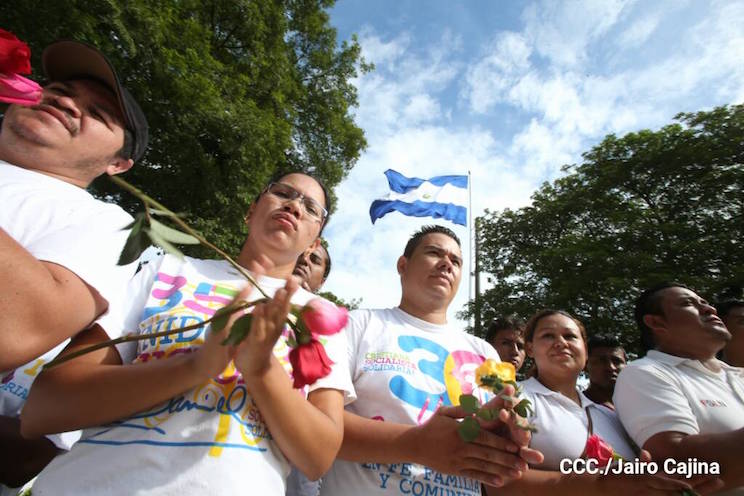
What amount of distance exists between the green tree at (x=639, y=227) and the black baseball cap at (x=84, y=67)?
39.6 ft

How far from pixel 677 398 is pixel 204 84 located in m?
7.34

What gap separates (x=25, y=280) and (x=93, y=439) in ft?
1.61

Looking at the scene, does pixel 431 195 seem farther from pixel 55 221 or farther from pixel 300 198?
pixel 55 221

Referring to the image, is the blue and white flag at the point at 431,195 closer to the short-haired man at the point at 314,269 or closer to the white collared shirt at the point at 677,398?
the short-haired man at the point at 314,269

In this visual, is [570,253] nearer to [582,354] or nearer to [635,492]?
[582,354]

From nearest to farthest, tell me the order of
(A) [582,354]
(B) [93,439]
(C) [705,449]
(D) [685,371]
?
(B) [93,439]
(C) [705,449]
(D) [685,371]
(A) [582,354]

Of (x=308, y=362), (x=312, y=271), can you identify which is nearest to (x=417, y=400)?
(x=308, y=362)

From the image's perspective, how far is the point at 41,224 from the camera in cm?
117

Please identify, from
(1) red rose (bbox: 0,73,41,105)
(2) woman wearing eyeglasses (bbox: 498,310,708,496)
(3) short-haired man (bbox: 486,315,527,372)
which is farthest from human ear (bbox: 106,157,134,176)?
(3) short-haired man (bbox: 486,315,527,372)

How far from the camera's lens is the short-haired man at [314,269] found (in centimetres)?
345

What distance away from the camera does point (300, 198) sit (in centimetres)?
180

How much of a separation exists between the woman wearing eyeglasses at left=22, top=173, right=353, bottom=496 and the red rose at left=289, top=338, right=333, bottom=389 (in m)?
0.07

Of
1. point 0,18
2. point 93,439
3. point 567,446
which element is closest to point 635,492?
point 567,446

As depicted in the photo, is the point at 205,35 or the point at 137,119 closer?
the point at 137,119
